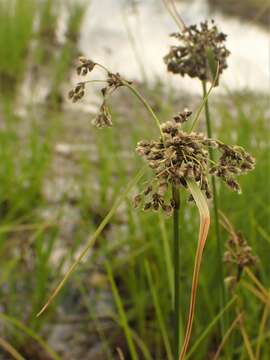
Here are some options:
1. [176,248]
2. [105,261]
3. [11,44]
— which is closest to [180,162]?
[176,248]

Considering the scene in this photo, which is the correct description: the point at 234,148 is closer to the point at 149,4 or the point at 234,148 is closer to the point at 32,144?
the point at 32,144

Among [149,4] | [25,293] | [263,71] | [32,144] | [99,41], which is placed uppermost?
[149,4]

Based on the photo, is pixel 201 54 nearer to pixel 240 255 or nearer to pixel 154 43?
pixel 240 255

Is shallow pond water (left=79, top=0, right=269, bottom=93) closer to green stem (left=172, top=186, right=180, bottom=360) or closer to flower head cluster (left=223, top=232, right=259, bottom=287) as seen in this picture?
flower head cluster (left=223, top=232, right=259, bottom=287)

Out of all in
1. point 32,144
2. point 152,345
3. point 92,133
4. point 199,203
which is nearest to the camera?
point 199,203

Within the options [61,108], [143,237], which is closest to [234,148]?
[143,237]

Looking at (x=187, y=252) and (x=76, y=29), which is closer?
(x=187, y=252)

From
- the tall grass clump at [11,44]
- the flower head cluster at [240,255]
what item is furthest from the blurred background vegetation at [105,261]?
the tall grass clump at [11,44]
